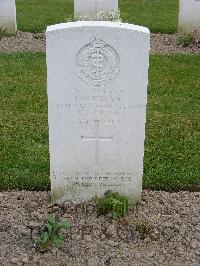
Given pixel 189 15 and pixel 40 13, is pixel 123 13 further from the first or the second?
pixel 189 15

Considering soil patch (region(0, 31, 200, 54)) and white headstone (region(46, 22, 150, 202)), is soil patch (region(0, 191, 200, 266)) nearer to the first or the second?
white headstone (region(46, 22, 150, 202))

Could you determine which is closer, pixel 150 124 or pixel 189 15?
pixel 150 124

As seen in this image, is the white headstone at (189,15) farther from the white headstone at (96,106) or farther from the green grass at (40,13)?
the white headstone at (96,106)

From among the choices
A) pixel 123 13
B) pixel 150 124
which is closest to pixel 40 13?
pixel 123 13

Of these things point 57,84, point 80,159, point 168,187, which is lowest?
point 168,187

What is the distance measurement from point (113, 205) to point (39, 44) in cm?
607

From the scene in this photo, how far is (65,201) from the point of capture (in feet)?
15.4

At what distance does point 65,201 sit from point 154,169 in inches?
47.2

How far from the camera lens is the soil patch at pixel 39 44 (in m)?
9.78

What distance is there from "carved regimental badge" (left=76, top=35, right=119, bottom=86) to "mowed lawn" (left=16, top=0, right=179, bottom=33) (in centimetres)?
696

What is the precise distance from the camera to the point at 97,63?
420cm

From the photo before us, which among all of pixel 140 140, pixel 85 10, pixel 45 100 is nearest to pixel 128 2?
pixel 85 10

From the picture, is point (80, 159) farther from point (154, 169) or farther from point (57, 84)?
point (154, 169)

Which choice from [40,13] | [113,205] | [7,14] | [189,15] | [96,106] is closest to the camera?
[96,106]
